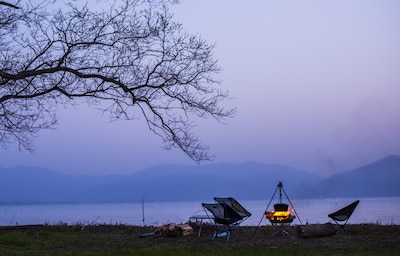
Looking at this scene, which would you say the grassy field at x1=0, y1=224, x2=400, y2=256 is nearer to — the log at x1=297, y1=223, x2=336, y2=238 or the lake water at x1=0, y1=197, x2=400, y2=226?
the log at x1=297, y1=223, x2=336, y2=238

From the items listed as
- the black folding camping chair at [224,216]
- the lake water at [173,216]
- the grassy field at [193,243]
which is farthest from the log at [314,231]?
the black folding camping chair at [224,216]

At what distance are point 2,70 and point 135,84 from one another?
88.0 inches

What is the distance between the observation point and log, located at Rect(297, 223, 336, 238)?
9336mm

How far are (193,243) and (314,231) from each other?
6.87 ft

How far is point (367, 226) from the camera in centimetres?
1068

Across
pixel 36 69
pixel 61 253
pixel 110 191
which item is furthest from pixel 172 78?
pixel 110 191

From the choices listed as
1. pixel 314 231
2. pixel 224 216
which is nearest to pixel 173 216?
pixel 224 216

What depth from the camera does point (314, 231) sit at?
9.36 meters

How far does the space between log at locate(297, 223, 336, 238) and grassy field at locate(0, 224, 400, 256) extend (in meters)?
0.11

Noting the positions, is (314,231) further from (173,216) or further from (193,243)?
(173,216)

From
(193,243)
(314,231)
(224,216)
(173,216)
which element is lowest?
(193,243)

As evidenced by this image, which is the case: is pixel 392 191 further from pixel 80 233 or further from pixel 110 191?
pixel 80 233

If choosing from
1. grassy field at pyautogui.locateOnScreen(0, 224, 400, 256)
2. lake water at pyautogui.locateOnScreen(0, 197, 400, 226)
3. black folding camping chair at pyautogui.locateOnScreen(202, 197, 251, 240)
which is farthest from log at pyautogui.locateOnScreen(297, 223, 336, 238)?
black folding camping chair at pyautogui.locateOnScreen(202, 197, 251, 240)

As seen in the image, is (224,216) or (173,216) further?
(173,216)
